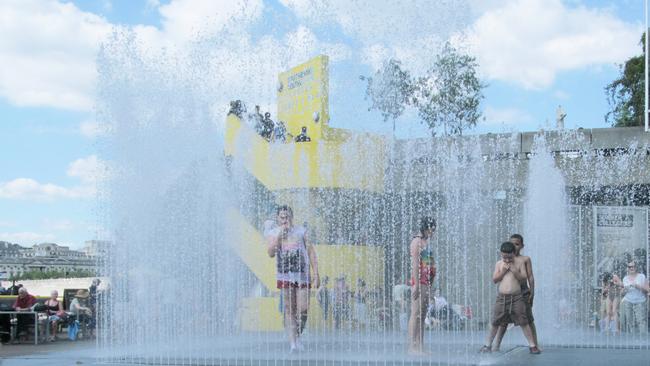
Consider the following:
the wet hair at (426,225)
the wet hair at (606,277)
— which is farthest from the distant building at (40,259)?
the wet hair at (426,225)

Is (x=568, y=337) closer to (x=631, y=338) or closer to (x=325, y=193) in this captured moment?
(x=631, y=338)

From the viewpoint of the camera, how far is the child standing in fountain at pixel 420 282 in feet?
27.8

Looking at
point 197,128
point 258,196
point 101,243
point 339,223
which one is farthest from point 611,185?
point 101,243

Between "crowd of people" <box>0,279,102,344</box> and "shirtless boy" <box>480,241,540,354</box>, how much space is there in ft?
28.1

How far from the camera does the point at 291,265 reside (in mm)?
8953

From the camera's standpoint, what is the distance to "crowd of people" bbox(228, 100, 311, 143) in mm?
17270

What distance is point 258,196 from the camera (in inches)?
673

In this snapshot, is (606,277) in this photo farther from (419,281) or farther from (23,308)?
(23,308)

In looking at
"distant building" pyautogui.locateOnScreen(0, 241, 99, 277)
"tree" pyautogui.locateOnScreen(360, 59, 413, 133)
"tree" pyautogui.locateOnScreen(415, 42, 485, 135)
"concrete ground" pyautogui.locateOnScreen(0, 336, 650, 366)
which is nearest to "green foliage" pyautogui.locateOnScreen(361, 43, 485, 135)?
"tree" pyautogui.locateOnScreen(415, 42, 485, 135)

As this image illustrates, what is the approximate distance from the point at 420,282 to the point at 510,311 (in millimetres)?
1126

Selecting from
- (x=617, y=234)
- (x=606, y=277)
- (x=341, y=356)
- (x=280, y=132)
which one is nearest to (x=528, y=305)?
(x=341, y=356)

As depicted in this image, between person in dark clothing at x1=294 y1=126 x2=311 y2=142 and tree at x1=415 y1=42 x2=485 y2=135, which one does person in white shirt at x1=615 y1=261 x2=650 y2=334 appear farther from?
tree at x1=415 y1=42 x2=485 y2=135

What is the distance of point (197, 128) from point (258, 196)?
5.24 m

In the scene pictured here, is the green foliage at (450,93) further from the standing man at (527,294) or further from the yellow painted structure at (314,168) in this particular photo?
the standing man at (527,294)
